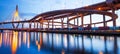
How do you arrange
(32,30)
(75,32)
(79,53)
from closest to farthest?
(79,53), (75,32), (32,30)

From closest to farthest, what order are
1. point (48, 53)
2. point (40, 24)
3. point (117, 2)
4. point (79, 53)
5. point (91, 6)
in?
point (79, 53) → point (48, 53) → point (117, 2) → point (91, 6) → point (40, 24)

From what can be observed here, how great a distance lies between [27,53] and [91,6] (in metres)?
34.4

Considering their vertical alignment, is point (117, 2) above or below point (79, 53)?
above

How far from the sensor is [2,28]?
98750 millimetres

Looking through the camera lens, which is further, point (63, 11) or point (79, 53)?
point (63, 11)

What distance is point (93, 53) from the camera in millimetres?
21250

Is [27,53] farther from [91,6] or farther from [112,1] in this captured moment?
[91,6]

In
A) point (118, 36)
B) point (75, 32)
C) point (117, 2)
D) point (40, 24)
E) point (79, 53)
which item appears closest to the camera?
point (79, 53)

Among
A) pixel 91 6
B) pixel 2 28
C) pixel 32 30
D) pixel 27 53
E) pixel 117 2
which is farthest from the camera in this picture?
pixel 2 28

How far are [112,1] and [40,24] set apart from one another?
2114 inches

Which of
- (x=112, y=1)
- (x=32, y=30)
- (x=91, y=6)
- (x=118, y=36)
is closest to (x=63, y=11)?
(x=91, y=6)

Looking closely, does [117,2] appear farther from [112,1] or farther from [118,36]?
[118,36]

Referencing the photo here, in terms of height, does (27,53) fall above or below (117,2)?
below

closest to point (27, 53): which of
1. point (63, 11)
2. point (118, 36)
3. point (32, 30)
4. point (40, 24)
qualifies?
point (118, 36)
